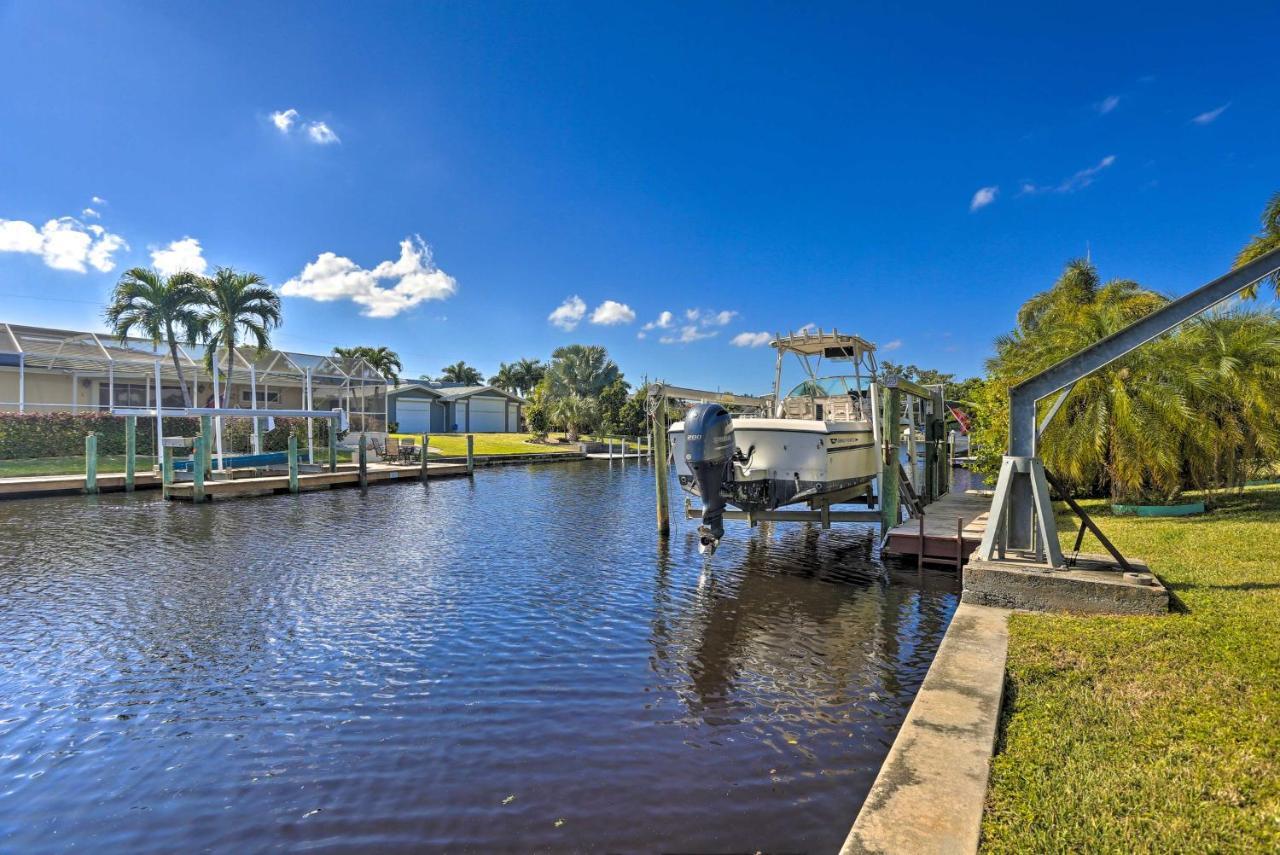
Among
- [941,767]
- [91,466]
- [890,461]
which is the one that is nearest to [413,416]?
[91,466]

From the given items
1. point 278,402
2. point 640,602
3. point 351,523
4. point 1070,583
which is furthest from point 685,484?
point 278,402

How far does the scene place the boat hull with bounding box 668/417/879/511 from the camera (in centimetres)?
1262

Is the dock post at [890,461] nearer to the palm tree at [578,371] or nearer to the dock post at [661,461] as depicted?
the dock post at [661,461]

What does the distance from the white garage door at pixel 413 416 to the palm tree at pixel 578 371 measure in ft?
35.2

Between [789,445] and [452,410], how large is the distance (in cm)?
5145

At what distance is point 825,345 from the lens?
49.9 feet

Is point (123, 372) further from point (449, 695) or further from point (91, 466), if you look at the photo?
point (449, 695)

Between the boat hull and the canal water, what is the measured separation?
1.42 meters

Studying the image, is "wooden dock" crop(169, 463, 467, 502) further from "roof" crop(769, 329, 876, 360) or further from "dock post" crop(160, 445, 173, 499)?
"roof" crop(769, 329, 876, 360)

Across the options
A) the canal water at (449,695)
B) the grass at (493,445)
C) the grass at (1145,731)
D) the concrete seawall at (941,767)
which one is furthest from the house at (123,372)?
the grass at (1145,731)

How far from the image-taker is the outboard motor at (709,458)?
11758 millimetres

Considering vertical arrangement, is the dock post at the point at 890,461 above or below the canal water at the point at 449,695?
above

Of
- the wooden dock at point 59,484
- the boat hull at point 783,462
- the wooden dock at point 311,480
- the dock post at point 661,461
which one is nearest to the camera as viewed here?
the boat hull at point 783,462

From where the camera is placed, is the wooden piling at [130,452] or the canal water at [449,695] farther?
the wooden piling at [130,452]
